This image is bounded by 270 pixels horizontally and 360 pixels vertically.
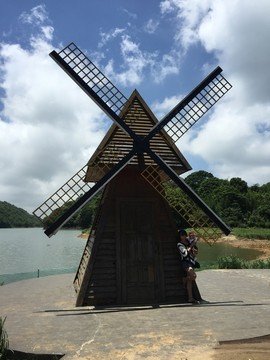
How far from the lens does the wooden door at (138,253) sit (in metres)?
9.04

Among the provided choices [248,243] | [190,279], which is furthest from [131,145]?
[248,243]

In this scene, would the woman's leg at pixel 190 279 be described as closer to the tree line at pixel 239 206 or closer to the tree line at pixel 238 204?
the tree line at pixel 238 204

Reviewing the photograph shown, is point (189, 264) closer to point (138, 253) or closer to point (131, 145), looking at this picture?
point (138, 253)

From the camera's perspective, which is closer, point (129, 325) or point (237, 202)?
point (129, 325)

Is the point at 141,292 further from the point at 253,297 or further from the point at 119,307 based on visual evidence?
the point at 253,297

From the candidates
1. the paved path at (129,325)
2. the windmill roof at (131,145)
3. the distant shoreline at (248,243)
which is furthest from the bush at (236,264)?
the distant shoreline at (248,243)

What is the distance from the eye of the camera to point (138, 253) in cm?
923

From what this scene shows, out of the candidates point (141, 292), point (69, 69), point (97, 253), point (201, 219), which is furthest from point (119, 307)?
point (69, 69)

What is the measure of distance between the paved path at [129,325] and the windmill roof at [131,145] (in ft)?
12.4

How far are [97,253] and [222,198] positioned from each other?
55.4m

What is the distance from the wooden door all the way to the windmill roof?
125 centimetres

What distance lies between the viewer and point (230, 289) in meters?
11.3

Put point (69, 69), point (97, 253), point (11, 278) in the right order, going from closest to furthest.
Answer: point (97, 253)
point (69, 69)
point (11, 278)

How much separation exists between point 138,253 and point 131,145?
3.11 m
